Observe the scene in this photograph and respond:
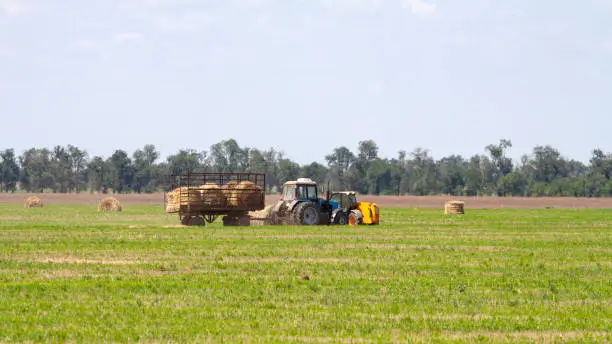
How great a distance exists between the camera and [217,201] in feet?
144

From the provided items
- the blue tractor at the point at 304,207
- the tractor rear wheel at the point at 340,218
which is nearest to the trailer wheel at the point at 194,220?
the blue tractor at the point at 304,207

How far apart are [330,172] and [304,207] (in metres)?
133

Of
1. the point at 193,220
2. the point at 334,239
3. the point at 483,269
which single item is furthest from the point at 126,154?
the point at 483,269

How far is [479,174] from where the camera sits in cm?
17125

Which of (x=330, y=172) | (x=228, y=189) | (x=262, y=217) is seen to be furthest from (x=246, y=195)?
(x=330, y=172)

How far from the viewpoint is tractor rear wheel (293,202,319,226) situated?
4369 cm

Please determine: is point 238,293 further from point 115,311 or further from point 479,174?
point 479,174

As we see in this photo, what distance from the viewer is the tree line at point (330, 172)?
546 ft

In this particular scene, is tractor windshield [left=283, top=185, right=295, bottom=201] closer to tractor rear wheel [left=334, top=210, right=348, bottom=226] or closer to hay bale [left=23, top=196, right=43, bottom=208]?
tractor rear wheel [left=334, top=210, right=348, bottom=226]

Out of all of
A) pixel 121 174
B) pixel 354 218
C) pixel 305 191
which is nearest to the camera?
pixel 305 191

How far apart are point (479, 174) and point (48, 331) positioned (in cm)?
16107

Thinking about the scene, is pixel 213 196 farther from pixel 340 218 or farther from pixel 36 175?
pixel 36 175

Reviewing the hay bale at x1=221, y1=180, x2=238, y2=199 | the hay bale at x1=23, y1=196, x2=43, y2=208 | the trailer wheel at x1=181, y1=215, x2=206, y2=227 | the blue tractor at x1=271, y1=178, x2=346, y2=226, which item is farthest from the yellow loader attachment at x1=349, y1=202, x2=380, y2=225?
the hay bale at x1=23, y1=196, x2=43, y2=208

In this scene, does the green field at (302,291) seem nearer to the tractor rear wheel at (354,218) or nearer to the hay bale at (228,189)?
the hay bale at (228,189)
